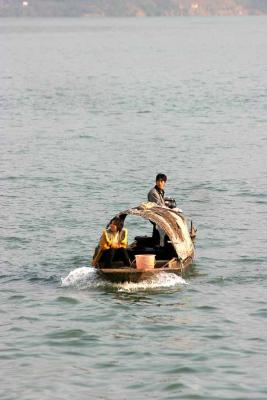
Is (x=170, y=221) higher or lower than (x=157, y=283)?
higher

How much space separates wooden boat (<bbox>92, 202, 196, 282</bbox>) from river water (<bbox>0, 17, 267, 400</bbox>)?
0.40 m

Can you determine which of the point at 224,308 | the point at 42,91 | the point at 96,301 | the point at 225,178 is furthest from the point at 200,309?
the point at 42,91

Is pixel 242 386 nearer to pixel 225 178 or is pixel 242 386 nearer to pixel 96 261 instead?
pixel 96 261

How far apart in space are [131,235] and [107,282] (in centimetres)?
817

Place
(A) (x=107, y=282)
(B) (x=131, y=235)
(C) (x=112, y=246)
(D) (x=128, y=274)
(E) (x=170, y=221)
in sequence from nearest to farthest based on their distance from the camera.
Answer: (D) (x=128, y=274) < (C) (x=112, y=246) < (A) (x=107, y=282) < (E) (x=170, y=221) < (B) (x=131, y=235)

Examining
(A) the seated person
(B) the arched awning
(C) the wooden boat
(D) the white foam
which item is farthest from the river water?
(B) the arched awning

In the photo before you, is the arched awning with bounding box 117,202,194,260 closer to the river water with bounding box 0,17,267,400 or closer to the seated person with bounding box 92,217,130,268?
the seated person with bounding box 92,217,130,268

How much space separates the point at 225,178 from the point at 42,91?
1870 inches

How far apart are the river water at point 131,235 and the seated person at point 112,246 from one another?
1.71ft

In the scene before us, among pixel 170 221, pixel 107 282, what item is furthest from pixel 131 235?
pixel 107 282

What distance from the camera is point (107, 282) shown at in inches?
1153

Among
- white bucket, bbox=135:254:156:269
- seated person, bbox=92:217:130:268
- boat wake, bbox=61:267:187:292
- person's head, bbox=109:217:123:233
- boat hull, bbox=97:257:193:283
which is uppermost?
person's head, bbox=109:217:123:233

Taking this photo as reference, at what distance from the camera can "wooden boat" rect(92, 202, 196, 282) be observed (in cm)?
2888

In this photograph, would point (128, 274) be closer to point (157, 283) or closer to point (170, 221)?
point (157, 283)
